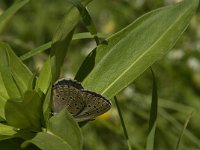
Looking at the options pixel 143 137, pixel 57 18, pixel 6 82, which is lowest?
pixel 143 137

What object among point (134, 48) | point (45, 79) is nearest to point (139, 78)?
point (134, 48)

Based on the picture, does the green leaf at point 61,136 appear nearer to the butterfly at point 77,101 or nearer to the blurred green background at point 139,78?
the butterfly at point 77,101

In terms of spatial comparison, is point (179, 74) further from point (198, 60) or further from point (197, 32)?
point (197, 32)

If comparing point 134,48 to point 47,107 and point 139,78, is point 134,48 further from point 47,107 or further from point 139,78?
point 139,78

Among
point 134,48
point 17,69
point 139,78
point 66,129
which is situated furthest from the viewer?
point 139,78

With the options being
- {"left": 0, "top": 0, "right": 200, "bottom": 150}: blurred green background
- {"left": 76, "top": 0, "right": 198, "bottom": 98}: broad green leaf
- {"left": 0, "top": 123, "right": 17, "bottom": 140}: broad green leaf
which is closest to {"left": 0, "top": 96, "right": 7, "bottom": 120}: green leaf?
{"left": 0, "top": 123, "right": 17, "bottom": 140}: broad green leaf

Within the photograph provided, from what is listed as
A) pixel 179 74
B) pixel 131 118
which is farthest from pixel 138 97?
pixel 179 74

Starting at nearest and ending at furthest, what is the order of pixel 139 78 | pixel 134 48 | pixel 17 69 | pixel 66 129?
pixel 66 129 < pixel 17 69 < pixel 134 48 < pixel 139 78

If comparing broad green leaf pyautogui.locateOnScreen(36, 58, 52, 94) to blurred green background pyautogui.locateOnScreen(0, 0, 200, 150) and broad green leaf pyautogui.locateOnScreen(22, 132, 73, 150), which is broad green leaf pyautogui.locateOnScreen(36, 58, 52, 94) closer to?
broad green leaf pyautogui.locateOnScreen(22, 132, 73, 150)
